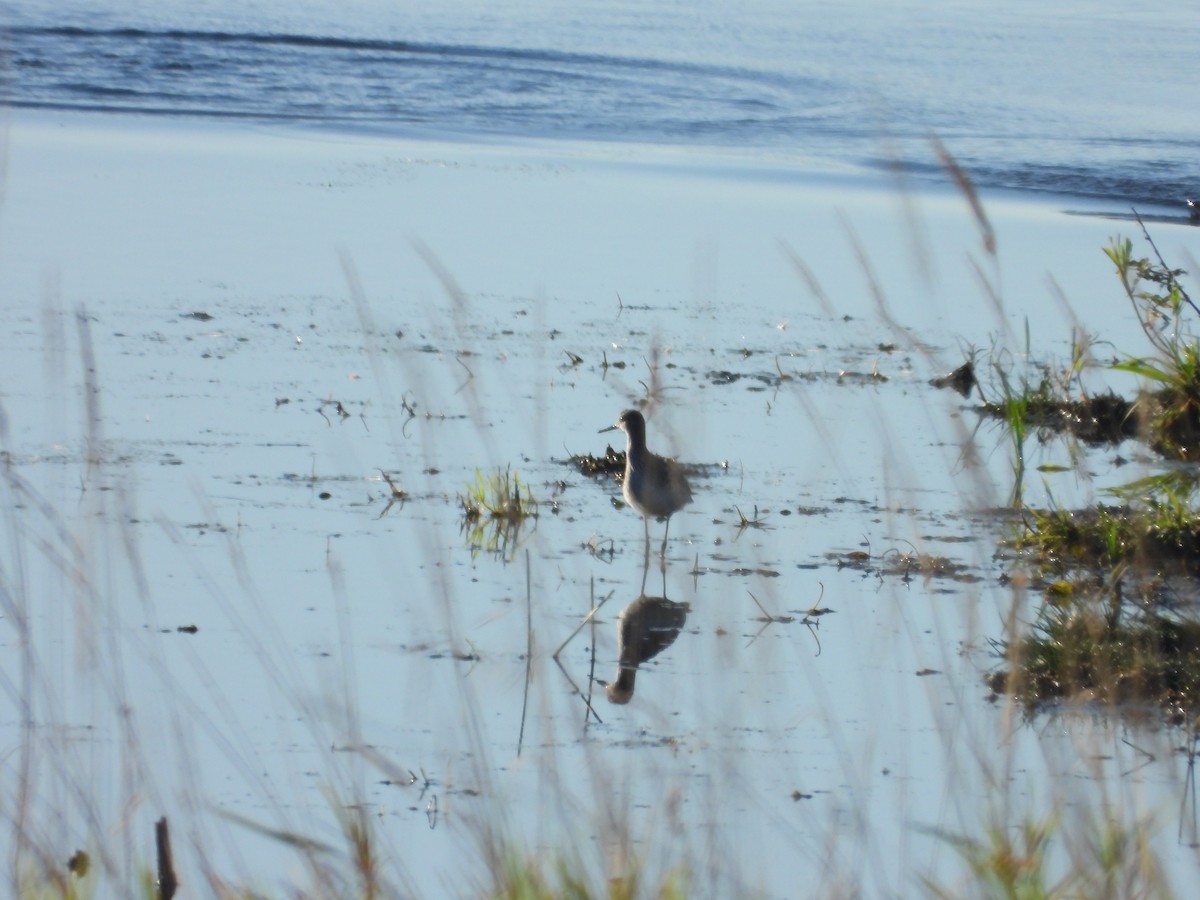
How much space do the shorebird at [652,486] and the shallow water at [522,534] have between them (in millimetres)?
131

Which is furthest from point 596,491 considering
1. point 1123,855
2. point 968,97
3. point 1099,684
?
point 968,97

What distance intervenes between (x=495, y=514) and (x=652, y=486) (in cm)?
51

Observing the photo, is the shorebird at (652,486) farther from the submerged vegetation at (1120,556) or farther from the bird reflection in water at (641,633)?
the submerged vegetation at (1120,556)

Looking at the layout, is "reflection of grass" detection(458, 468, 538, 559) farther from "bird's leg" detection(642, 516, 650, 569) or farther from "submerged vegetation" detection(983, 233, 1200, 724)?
"submerged vegetation" detection(983, 233, 1200, 724)

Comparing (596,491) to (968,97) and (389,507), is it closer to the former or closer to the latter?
(389,507)

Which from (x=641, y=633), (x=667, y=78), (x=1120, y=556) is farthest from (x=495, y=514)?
(x=667, y=78)

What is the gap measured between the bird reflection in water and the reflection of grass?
0.53 meters

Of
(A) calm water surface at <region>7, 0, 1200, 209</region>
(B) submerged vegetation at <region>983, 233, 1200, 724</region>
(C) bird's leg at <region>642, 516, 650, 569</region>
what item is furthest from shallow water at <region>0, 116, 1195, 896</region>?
(A) calm water surface at <region>7, 0, 1200, 209</region>

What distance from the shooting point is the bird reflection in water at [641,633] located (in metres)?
4.22

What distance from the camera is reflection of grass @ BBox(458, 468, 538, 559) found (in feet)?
17.2

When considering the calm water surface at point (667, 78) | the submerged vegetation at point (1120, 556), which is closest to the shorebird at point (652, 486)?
the submerged vegetation at point (1120, 556)

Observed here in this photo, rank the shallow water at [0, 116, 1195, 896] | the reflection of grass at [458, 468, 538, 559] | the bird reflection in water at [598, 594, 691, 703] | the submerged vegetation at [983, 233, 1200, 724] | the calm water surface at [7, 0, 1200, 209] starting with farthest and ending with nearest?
the calm water surface at [7, 0, 1200, 209], the reflection of grass at [458, 468, 538, 559], the bird reflection in water at [598, 594, 691, 703], the submerged vegetation at [983, 233, 1200, 724], the shallow water at [0, 116, 1195, 896]

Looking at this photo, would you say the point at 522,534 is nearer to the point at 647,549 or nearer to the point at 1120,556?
the point at 647,549

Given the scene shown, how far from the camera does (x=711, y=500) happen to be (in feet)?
Answer: 19.4
